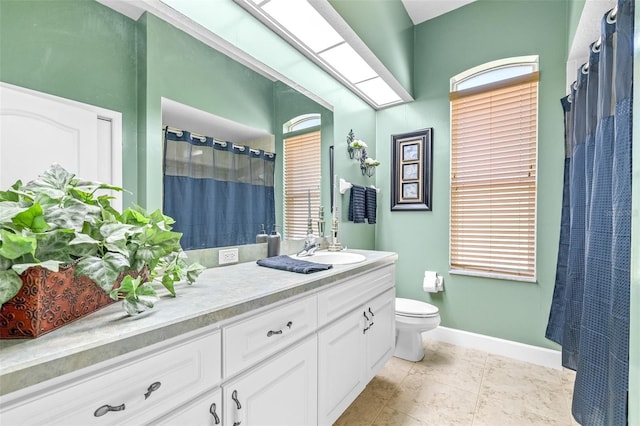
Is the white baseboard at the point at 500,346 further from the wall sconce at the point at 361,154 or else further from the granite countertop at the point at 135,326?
the granite countertop at the point at 135,326

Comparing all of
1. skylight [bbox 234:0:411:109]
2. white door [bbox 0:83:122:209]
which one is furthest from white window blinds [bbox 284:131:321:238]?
white door [bbox 0:83:122:209]

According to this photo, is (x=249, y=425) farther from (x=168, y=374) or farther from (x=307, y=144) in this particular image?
(x=307, y=144)

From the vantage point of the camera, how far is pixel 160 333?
0.71 m

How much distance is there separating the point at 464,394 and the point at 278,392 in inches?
58.1

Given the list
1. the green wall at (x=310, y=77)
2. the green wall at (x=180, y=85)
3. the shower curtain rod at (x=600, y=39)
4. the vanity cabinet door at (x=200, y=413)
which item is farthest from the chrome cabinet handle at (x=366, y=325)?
the shower curtain rod at (x=600, y=39)

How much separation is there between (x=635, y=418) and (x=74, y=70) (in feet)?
6.39

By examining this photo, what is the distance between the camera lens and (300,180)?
6.58ft

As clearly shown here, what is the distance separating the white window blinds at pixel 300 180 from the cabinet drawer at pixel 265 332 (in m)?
0.76

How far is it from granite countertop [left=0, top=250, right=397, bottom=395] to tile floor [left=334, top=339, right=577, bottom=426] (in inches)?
43.5

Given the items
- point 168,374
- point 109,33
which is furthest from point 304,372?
point 109,33

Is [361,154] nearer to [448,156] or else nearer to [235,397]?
[448,156]

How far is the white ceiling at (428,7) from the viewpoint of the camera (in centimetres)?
255

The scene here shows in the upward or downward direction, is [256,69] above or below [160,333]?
above

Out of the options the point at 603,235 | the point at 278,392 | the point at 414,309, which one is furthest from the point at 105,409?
the point at 414,309
